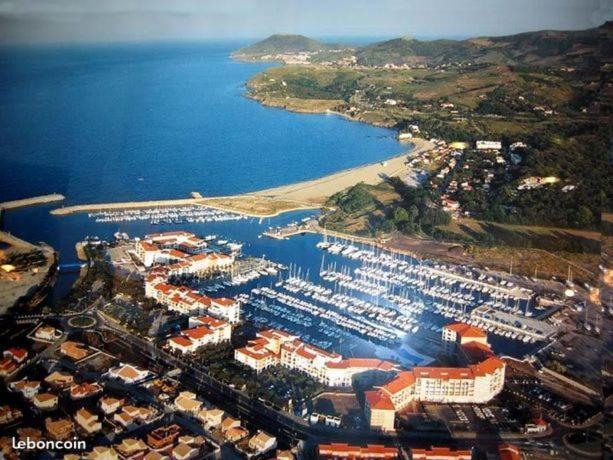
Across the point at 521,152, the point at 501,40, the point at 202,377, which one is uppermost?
the point at 501,40

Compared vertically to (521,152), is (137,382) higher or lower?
lower

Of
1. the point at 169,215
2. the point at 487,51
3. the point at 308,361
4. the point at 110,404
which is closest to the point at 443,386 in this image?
the point at 308,361

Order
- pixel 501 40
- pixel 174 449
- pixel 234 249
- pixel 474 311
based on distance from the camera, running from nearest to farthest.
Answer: pixel 174 449, pixel 474 311, pixel 234 249, pixel 501 40

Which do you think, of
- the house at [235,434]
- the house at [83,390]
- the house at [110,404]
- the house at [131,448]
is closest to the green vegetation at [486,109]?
the house at [235,434]

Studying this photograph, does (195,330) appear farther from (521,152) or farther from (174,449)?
(521,152)

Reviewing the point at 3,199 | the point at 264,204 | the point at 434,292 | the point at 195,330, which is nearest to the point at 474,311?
the point at 434,292

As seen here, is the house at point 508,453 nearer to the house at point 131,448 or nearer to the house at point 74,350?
the house at point 131,448

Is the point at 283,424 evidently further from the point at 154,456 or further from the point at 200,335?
the point at 200,335
